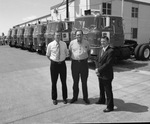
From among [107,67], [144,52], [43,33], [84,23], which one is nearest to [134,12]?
[144,52]

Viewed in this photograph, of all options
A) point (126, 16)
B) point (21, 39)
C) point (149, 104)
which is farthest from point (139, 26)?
point (149, 104)

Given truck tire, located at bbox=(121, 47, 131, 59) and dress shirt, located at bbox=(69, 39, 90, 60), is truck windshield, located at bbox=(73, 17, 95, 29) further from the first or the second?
dress shirt, located at bbox=(69, 39, 90, 60)

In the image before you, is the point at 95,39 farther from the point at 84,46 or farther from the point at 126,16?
the point at 126,16

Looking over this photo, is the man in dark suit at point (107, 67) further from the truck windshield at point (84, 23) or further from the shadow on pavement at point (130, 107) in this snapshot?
the truck windshield at point (84, 23)

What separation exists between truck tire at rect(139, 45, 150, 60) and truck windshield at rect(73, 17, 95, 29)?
4.26 m

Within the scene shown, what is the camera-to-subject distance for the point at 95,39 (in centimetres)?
865

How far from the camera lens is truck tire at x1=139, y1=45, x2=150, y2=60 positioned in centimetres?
1134

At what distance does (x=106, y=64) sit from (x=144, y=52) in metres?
8.49

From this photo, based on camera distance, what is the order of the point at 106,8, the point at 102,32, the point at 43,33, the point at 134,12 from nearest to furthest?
the point at 102,32 → the point at 43,33 → the point at 106,8 → the point at 134,12

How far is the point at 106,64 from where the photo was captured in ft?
13.0

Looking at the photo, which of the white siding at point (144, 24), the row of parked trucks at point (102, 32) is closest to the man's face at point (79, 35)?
the row of parked trucks at point (102, 32)

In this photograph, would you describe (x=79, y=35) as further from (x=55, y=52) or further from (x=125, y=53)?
(x=125, y=53)

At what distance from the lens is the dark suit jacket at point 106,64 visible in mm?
3965

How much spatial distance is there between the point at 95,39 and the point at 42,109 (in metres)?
5.18
